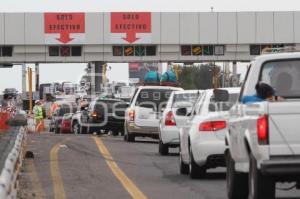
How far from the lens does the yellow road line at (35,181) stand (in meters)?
15.3

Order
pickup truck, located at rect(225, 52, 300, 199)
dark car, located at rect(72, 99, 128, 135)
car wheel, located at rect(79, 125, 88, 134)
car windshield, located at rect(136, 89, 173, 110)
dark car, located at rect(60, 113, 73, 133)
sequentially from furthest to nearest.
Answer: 1. dark car, located at rect(60, 113, 73, 133)
2. car wheel, located at rect(79, 125, 88, 134)
3. dark car, located at rect(72, 99, 128, 135)
4. car windshield, located at rect(136, 89, 173, 110)
5. pickup truck, located at rect(225, 52, 300, 199)

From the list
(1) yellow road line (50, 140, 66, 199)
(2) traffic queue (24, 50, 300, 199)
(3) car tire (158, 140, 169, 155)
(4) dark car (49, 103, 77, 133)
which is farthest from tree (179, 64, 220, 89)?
(2) traffic queue (24, 50, 300, 199)

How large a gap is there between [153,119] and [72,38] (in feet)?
85.0

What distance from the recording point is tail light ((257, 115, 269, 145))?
415 inches

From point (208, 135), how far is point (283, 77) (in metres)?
5.06

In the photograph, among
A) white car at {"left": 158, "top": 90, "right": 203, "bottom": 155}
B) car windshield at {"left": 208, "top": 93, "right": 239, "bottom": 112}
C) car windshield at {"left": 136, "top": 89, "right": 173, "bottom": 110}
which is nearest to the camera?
car windshield at {"left": 208, "top": 93, "right": 239, "bottom": 112}

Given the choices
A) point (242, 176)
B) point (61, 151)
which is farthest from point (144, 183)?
point (61, 151)

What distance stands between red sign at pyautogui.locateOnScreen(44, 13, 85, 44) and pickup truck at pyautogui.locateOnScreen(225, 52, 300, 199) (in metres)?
43.8

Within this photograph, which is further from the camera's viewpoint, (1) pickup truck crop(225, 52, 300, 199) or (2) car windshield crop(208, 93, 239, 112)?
(2) car windshield crop(208, 93, 239, 112)

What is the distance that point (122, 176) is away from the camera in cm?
1855

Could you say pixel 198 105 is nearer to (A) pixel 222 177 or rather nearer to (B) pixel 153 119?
(A) pixel 222 177

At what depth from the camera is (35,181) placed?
17.6 meters

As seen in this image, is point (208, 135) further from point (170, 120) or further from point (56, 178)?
point (170, 120)

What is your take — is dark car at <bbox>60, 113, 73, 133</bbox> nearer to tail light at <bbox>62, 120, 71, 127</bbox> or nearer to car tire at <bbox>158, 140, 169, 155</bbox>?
tail light at <bbox>62, 120, 71, 127</bbox>
